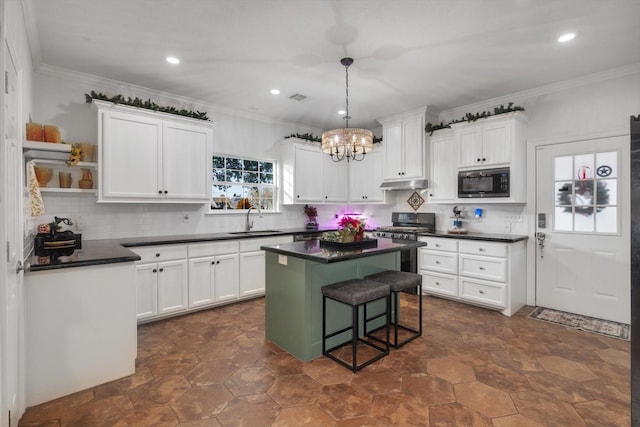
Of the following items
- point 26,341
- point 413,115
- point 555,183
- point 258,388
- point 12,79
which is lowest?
point 258,388

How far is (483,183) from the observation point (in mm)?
4184

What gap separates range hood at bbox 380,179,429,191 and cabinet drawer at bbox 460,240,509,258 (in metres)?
1.10

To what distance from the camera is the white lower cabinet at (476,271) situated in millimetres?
3769

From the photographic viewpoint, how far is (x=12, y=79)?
6.42 ft

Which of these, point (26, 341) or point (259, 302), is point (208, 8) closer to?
point (26, 341)

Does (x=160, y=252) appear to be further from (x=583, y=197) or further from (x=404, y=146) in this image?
(x=583, y=197)

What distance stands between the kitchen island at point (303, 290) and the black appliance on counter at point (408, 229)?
5.16 feet

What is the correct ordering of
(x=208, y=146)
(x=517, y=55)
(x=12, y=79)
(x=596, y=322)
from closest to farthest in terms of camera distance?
(x=12, y=79), (x=517, y=55), (x=596, y=322), (x=208, y=146)

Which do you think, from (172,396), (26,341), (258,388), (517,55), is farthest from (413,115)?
(26,341)

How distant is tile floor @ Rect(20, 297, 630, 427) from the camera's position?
6.44 feet

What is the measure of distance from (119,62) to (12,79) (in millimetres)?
1487

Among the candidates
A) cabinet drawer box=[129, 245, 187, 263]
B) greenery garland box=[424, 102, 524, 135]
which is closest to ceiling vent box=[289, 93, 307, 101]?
greenery garland box=[424, 102, 524, 135]

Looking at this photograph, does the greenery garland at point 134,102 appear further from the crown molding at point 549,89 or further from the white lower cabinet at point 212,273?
the crown molding at point 549,89

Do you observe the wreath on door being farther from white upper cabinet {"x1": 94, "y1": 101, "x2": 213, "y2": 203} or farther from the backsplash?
white upper cabinet {"x1": 94, "y1": 101, "x2": 213, "y2": 203}
